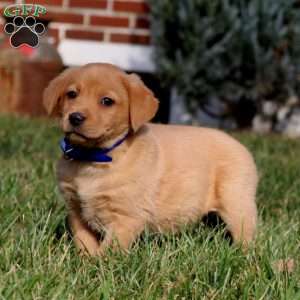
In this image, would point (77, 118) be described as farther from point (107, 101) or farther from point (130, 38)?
point (130, 38)

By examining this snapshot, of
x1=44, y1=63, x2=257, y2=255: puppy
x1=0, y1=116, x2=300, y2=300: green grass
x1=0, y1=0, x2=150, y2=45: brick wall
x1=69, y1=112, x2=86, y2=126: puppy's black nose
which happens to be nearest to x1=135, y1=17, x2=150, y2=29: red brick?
x1=0, y1=0, x2=150, y2=45: brick wall

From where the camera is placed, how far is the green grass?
101 inches

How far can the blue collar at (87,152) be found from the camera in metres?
3.07

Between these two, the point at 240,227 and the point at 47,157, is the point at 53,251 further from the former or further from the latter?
the point at 47,157

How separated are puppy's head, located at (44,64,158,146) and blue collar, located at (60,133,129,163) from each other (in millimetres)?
35

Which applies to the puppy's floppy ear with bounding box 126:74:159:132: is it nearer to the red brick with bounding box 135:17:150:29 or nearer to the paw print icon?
the paw print icon

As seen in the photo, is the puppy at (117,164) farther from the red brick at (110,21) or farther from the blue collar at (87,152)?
the red brick at (110,21)

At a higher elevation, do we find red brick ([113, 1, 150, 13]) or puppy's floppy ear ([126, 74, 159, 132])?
red brick ([113, 1, 150, 13])

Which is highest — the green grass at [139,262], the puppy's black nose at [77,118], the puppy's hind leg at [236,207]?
the puppy's black nose at [77,118]

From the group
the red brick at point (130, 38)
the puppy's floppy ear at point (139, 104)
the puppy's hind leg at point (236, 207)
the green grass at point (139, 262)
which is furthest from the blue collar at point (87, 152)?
the red brick at point (130, 38)

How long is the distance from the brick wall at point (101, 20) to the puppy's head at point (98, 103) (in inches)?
173

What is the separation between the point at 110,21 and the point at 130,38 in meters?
0.24

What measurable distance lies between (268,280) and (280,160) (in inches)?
107

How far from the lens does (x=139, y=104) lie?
3047 mm
